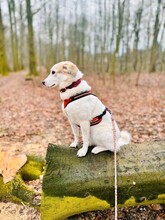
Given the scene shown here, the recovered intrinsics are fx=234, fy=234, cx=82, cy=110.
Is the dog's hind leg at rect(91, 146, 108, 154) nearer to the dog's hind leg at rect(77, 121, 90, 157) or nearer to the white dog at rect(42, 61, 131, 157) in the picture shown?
the white dog at rect(42, 61, 131, 157)

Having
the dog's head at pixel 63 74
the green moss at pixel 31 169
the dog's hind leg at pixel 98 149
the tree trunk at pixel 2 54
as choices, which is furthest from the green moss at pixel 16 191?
the tree trunk at pixel 2 54

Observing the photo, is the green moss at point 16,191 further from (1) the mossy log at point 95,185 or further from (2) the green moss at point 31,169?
(1) the mossy log at point 95,185

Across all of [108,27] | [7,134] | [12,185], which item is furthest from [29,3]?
[12,185]

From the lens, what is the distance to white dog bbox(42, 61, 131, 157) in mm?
2742

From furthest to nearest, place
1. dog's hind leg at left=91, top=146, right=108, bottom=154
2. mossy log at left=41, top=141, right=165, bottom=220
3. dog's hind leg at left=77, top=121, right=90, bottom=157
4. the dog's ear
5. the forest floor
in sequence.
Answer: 1. the forest floor
2. dog's hind leg at left=91, top=146, right=108, bottom=154
3. dog's hind leg at left=77, top=121, right=90, bottom=157
4. the dog's ear
5. mossy log at left=41, top=141, right=165, bottom=220

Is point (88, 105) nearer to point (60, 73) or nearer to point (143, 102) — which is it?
point (60, 73)

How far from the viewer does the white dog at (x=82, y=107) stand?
274 cm

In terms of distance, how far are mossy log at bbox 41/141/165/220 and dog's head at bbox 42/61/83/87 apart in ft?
3.08

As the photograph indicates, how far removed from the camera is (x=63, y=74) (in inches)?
107

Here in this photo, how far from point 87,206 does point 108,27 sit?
24.0m

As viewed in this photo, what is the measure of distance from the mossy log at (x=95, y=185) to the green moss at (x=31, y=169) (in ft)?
4.41

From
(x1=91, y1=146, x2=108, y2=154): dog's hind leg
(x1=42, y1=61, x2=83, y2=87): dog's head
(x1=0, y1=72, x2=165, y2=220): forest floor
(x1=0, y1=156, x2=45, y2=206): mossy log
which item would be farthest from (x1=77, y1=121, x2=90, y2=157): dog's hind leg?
(x1=0, y1=156, x2=45, y2=206): mossy log

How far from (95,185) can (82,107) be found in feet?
2.93

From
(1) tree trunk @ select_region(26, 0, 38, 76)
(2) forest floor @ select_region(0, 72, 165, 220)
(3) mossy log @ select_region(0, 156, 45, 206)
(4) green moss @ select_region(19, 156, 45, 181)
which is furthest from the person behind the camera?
(1) tree trunk @ select_region(26, 0, 38, 76)
